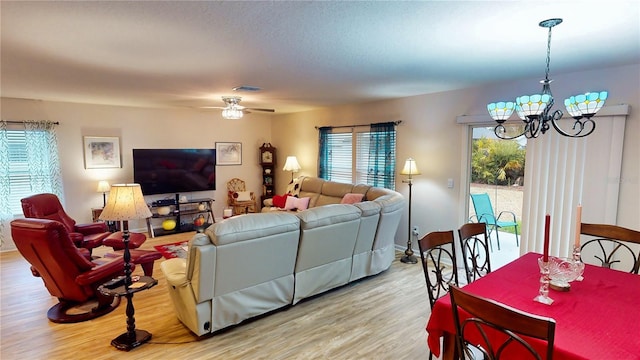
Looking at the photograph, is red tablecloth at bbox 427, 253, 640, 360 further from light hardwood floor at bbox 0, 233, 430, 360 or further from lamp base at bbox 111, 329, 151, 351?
lamp base at bbox 111, 329, 151, 351

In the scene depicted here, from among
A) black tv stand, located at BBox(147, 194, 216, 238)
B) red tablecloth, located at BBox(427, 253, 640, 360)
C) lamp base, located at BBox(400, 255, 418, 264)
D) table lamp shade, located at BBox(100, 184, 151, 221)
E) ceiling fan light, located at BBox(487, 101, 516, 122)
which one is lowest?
lamp base, located at BBox(400, 255, 418, 264)

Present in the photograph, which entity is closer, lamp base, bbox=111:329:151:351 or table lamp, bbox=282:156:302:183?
lamp base, bbox=111:329:151:351

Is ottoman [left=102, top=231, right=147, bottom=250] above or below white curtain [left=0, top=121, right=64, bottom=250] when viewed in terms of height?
below

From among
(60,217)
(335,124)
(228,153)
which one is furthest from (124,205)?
(228,153)

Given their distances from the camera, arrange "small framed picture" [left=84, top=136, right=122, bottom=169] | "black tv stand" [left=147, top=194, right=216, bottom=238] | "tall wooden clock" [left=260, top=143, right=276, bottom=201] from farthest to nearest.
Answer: "tall wooden clock" [left=260, top=143, right=276, bottom=201] < "black tv stand" [left=147, top=194, right=216, bottom=238] < "small framed picture" [left=84, top=136, right=122, bottom=169]

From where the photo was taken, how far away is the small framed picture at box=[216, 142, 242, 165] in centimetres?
755

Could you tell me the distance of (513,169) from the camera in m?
4.24

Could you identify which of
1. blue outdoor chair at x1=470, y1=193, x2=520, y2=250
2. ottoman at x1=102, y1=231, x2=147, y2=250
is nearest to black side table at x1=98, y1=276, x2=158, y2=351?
ottoman at x1=102, y1=231, x2=147, y2=250

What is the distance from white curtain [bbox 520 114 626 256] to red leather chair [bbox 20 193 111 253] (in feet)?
18.4

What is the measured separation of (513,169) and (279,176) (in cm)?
525

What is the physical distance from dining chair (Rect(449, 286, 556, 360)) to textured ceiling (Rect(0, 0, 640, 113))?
155 cm

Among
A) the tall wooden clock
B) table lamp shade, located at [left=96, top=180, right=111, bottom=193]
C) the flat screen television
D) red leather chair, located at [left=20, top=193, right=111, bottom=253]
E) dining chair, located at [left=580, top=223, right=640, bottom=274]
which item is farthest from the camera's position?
the tall wooden clock

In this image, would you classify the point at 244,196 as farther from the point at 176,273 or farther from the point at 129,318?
the point at 129,318

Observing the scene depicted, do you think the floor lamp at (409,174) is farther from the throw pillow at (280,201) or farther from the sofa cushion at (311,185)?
the throw pillow at (280,201)
